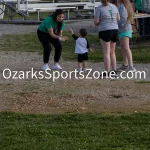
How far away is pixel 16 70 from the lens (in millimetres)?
15148

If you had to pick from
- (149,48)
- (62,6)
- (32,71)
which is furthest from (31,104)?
(62,6)

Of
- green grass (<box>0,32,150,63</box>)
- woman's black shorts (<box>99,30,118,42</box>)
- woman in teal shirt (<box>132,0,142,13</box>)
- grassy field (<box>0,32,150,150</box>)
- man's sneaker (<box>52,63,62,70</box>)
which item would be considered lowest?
green grass (<box>0,32,150,63</box>)

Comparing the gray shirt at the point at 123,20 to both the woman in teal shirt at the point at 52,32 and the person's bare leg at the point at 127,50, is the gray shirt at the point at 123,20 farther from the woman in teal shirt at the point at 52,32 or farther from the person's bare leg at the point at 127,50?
the woman in teal shirt at the point at 52,32

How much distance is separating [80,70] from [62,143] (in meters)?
6.58

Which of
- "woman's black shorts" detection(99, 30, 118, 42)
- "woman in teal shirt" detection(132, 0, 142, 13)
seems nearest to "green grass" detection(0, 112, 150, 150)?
"woman's black shorts" detection(99, 30, 118, 42)

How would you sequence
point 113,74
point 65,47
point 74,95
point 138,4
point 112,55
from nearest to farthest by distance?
point 74,95
point 113,74
point 112,55
point 65,47
point 138,4

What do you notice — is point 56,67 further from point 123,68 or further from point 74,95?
point 74,95

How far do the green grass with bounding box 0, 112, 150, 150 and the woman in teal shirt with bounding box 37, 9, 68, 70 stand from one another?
495 cm

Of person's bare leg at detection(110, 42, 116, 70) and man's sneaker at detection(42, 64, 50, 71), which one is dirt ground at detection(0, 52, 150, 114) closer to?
person's bare leg at detection(110, 42, 116, 70)

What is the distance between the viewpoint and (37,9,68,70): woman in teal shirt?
14.9m

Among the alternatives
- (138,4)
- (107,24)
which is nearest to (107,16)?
(107,24)

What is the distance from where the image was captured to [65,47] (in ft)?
64.0

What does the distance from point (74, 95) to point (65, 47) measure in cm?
783

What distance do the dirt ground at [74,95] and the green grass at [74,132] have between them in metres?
0.64
